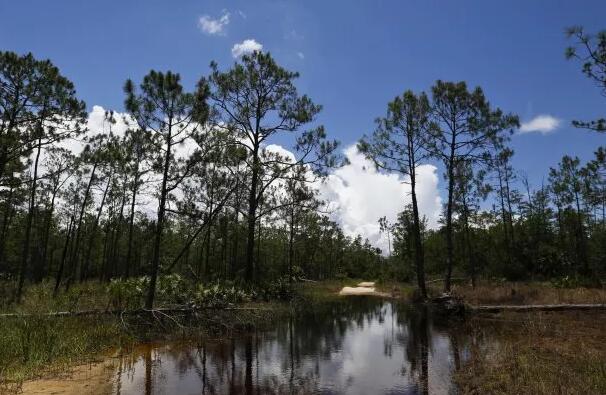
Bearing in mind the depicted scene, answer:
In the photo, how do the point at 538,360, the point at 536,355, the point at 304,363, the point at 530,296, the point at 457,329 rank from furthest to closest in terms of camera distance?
the point at 530,296
the point at 457,329
the point at 304,363
the point at 536,355
the point at 538,360

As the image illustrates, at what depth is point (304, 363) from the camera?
12875 millimetres

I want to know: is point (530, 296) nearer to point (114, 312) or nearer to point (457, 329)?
point (457, 329)

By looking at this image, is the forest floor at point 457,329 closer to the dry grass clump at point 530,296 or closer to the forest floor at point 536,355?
the forest floor at point 536,355

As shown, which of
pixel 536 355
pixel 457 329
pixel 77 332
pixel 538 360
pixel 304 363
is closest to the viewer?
pixel 538 360

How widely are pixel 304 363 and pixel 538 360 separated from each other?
6168 millimetres

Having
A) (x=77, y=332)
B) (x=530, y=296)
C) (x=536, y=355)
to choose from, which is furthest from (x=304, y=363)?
(x=530, y=296)

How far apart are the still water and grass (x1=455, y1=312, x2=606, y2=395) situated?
0.68 m

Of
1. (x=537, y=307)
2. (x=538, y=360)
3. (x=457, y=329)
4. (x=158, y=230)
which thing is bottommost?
(x=457, y=329)

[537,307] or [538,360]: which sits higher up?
[537,307]

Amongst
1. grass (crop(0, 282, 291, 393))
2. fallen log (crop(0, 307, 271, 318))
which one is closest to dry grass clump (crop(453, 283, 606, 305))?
grass (crop(0, 282, 291, 393))

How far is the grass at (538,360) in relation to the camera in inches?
325

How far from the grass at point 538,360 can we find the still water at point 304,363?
683mm

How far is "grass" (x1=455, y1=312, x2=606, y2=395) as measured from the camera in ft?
27.1

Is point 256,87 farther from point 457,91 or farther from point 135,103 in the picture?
point 457,91
